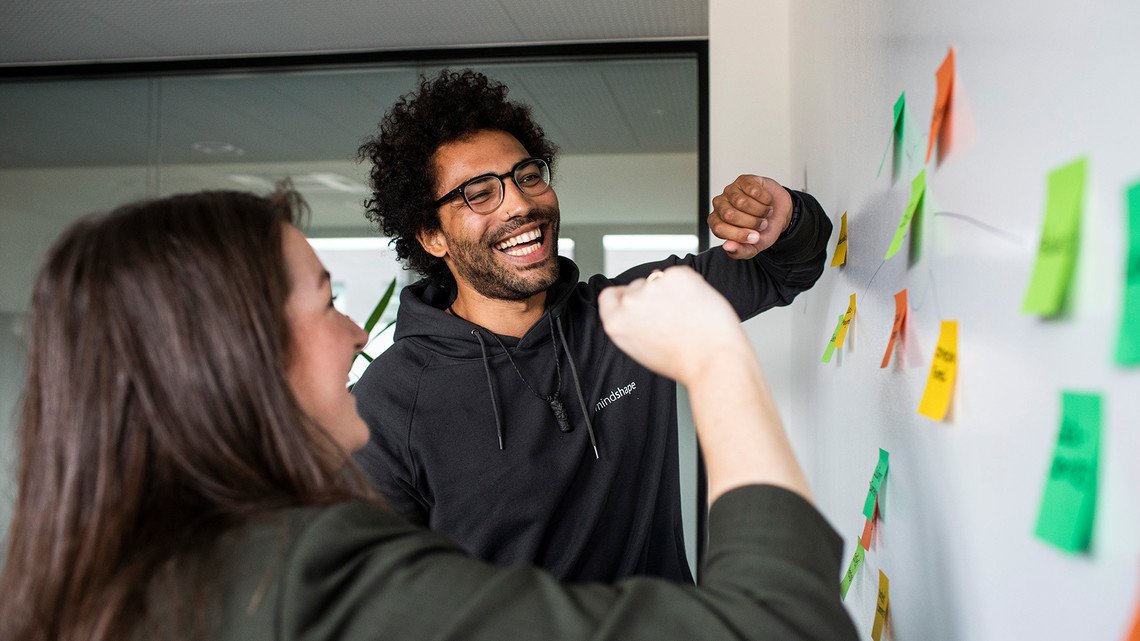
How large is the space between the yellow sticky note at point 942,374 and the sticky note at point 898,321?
0.42 ft

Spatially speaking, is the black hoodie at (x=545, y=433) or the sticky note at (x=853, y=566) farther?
the black hoodie at (x=545, y=433)

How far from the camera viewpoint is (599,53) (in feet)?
9.77

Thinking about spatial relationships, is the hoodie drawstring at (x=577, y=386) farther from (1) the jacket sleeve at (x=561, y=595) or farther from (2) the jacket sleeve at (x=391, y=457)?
(1) the jacket sleeve at (x=561, y=595)

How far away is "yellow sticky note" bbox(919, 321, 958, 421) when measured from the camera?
781mm

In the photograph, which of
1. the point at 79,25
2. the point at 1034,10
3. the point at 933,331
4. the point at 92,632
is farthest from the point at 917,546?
the point at 79,25

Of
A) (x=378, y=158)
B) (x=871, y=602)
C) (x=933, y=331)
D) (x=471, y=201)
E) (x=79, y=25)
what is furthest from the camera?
(x=79, y=25)

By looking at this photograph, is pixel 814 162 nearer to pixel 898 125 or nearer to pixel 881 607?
pixel 898 125

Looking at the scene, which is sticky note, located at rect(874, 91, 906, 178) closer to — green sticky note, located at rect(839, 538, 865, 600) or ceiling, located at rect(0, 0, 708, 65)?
green sticky note, located at rect(839, 538, 865, 600)

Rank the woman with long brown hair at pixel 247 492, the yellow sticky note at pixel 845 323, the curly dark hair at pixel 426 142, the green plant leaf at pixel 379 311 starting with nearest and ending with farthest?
the woman with long brown hair at pixel 247 492 < the yellow sticky note at pixel 845 323 < the curly dark hair at pixel 426 142 < the green plant leaf at pixel 379 311

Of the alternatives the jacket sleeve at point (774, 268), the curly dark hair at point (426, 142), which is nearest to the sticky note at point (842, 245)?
the jacket sleeve at point (774, 268)

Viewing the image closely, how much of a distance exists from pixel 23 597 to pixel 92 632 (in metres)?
0.08

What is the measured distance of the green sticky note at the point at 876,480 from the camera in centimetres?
108

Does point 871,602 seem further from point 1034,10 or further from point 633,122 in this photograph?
point 633,122

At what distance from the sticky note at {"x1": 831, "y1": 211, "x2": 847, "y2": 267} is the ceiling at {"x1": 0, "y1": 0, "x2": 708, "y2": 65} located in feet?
4.76
